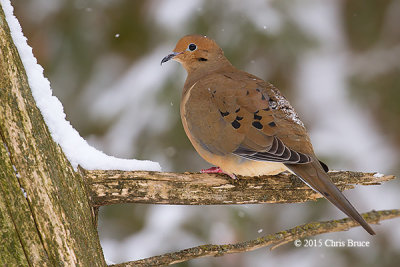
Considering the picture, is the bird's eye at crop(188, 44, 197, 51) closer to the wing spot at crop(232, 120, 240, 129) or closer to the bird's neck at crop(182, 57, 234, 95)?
the bird's neck at crop(182, 57, 234, 95)

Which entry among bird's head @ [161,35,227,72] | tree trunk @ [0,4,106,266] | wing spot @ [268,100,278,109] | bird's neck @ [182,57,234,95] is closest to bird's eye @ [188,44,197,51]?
bird's head @ [161,35,227,72]

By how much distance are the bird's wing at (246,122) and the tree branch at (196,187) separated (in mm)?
199

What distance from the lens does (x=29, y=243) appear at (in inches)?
76.6

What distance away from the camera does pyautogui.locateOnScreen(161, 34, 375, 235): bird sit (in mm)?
2820

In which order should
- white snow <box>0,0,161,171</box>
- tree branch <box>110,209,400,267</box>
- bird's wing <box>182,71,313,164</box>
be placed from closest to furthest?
white snow <box>0,0,161,171</box>
tree branch <box>110,209,400,267</box>
bird's wing <box>182,71,313,164</box>

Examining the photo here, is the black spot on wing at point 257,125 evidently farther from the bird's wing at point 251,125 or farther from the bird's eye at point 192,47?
the bird's eye at point 192,47

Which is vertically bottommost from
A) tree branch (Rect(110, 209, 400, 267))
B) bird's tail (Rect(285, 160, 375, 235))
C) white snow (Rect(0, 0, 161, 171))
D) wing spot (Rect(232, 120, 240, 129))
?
tree branch (Rect(110, 209, 400, 267))

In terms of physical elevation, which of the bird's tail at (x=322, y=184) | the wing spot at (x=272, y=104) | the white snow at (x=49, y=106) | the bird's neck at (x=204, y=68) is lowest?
the bird's tail at (x=322, y=184)

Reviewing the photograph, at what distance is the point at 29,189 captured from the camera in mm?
1970

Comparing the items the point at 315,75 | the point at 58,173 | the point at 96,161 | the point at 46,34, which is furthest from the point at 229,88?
the point at 46,34

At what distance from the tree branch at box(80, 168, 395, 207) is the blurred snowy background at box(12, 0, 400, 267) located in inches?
58.4

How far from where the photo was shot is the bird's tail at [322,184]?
2580 mm
